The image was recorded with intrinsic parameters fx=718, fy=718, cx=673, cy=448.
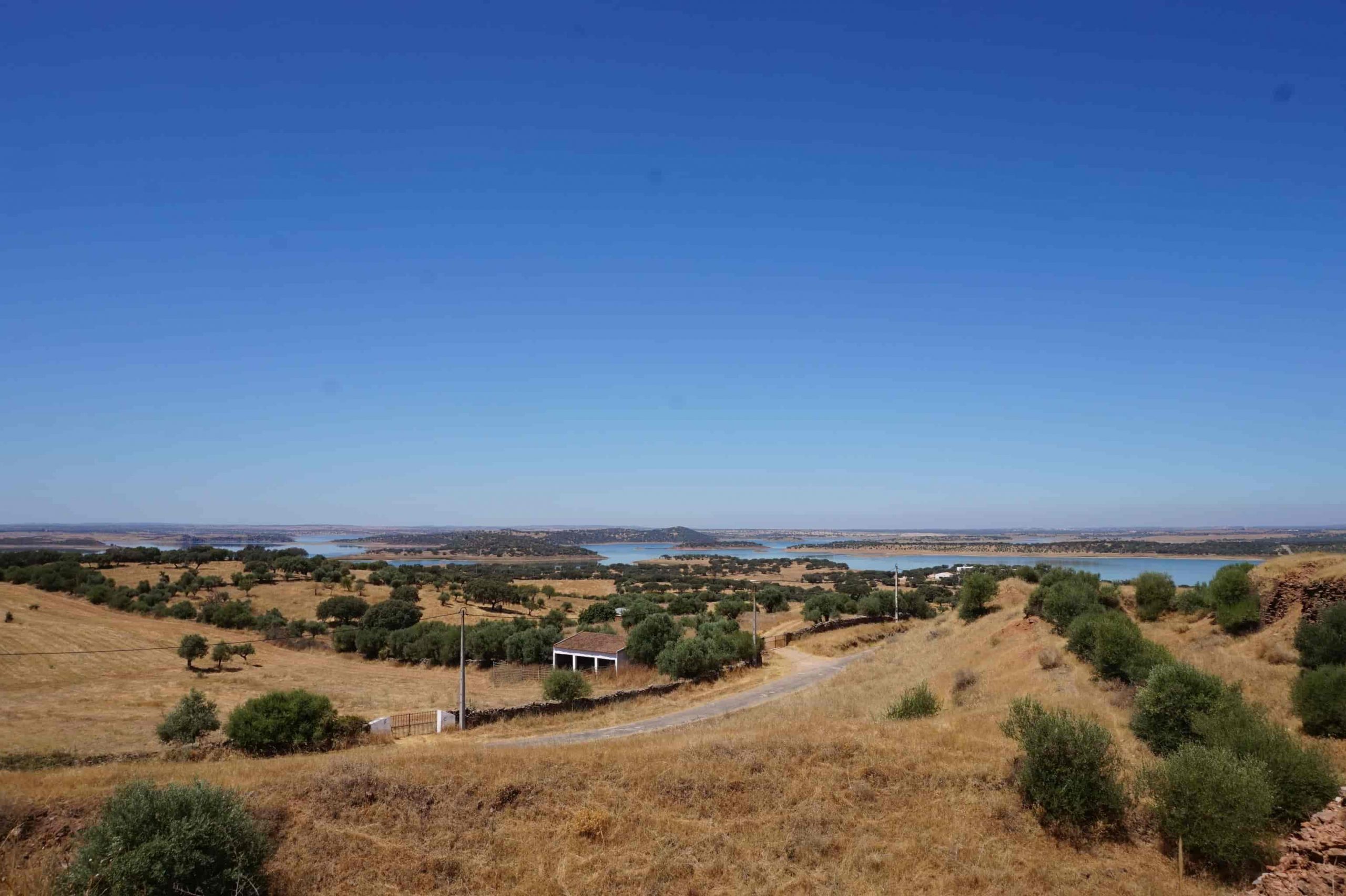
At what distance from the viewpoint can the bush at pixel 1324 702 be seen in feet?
59.6

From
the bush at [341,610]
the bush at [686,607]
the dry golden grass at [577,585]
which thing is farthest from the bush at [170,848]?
the dry golden grass at [577,585]

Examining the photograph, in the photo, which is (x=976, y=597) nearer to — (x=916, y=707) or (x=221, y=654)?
(x=916, y=707)

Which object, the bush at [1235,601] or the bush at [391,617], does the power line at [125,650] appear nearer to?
the bush at [391,617]

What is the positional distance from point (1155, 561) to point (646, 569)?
10135 cm

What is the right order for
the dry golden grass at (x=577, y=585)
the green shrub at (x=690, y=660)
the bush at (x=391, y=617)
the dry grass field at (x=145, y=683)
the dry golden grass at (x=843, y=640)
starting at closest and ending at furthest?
1. the dry grass field at (x=145, y=683)
2. the green shrub at (x=690, y=660)
3. the dry golden grass at (x=843, y=640)
4. the bush at (x=391, y=617)
5. the dry golden grass at (x=577, y=585)

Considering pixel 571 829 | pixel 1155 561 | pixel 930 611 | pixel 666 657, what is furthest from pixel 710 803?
pixel 1155 561

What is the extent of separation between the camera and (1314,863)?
39.7ft

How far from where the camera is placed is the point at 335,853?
45.5 feet

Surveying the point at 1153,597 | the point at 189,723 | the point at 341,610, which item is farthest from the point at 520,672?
the point at 1153,597

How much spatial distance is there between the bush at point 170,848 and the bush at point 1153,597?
35765mm

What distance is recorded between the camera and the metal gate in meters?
30.6

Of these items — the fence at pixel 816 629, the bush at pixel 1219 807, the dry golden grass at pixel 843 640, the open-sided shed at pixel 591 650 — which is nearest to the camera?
the bush at pixel 1219 807

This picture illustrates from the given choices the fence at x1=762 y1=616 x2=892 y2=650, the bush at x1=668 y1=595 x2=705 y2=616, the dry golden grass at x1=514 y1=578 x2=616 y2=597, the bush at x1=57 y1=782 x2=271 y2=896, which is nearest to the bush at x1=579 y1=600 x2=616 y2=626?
the bush at x1=668 y1=595 x2=705 y2=616

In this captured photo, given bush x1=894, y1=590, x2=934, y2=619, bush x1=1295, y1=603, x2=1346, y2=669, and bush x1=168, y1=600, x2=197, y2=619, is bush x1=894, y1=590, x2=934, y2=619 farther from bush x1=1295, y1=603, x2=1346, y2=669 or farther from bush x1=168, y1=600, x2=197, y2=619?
bush x1=168, y1=600, x2=197, y2=619
